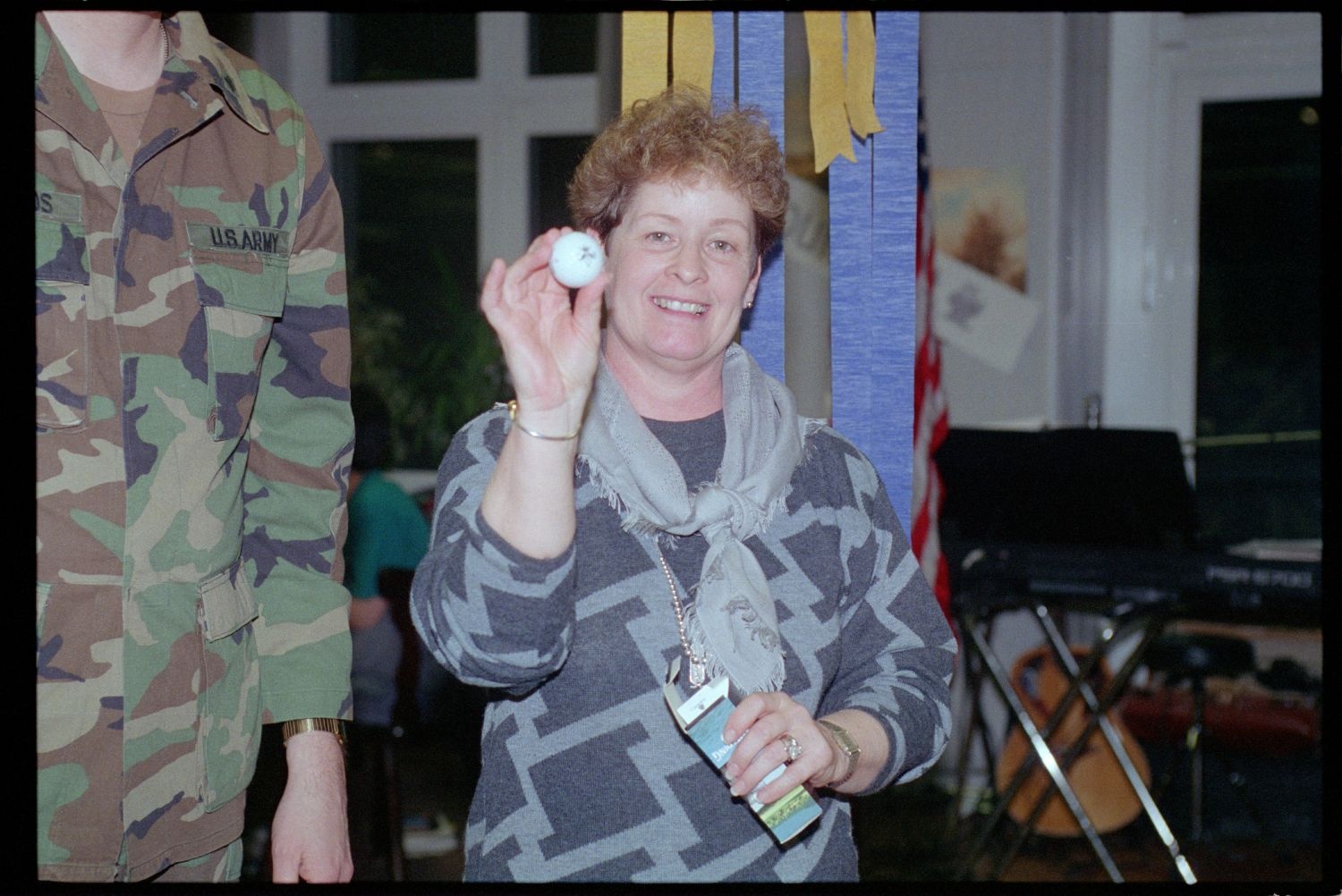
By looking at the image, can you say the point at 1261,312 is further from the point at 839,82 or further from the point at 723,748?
the point at 723,748

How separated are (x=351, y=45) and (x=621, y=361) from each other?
172 inches

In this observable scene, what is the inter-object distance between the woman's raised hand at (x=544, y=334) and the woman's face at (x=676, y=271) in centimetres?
24

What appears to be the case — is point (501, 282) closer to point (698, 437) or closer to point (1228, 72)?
point (698, 437)

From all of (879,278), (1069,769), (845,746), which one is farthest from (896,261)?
(1069,769)

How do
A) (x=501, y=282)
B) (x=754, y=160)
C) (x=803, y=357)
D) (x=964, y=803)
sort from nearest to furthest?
1. (x=501, y=282)
2. (x=754, y=160)
3. (x=803, y=357)
4. (x=964, y=803)

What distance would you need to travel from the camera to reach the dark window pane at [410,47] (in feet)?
17.3

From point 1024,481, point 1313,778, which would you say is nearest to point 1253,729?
point 1313,778

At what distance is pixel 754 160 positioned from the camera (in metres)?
1.52

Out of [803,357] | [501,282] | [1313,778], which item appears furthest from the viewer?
[1313,778]

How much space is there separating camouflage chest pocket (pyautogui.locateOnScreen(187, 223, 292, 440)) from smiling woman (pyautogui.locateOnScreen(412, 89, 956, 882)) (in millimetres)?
256

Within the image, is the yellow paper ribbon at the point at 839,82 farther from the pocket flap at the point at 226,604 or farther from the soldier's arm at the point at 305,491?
the pocket flap at the point at 226,604

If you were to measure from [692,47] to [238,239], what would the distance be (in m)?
0.70

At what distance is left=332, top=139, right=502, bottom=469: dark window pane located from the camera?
499 centimetres

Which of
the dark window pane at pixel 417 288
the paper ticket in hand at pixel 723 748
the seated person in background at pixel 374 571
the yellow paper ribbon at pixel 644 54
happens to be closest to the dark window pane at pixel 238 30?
the dark window pane at pixel 417 288
